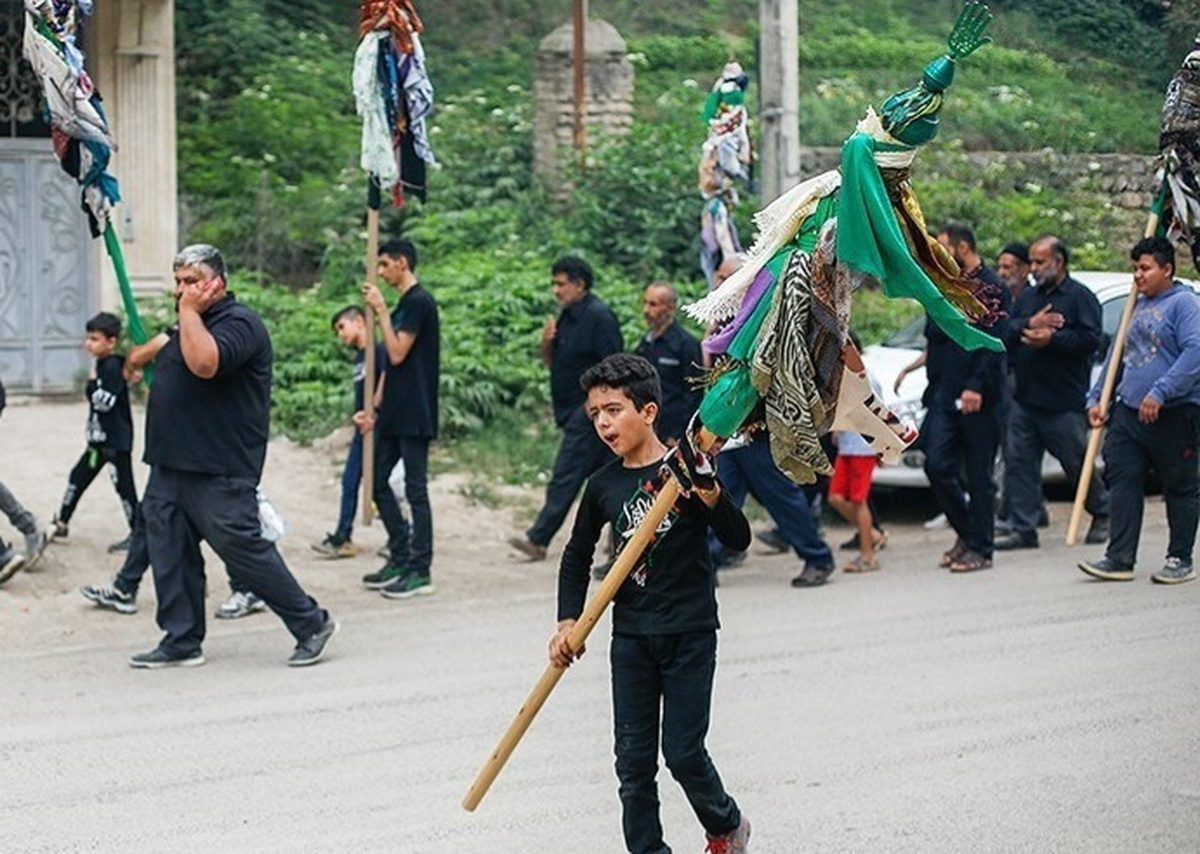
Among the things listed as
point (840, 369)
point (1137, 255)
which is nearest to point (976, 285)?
point (840, 369)

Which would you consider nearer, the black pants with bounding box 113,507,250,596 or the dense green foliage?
the black pants with bounding box 113,507,250,596

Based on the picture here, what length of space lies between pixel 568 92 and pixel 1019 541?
9.51 metres

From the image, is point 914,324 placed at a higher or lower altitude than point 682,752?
higher

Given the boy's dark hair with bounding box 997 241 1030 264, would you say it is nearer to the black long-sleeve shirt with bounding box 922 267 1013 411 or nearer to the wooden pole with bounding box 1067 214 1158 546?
the black long-sleeve shirt with bounding box 922 267 1013 411

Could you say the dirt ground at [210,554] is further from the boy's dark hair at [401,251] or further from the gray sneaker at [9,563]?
the boy's dark hair at [401,251]

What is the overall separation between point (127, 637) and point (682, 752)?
5337 millimetres

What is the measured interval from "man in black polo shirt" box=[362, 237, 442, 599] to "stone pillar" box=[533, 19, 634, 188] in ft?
31.6

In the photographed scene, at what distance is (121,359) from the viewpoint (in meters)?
12.1

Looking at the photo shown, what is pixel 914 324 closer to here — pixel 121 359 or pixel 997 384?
pixel 997 384

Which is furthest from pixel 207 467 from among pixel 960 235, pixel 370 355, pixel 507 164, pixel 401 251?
pixel 507 164

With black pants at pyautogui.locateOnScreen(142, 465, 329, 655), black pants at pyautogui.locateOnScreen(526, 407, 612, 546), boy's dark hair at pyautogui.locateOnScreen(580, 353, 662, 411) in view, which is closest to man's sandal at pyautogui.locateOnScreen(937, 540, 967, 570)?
black pants at pyautogui.locateOnScreen(526, 407, 612, 546)

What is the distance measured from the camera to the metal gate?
57.0 feet

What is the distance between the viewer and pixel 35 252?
17484 mm

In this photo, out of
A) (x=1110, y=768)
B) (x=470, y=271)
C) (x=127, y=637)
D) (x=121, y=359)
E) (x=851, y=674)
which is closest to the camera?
(x=1110, y=768)
